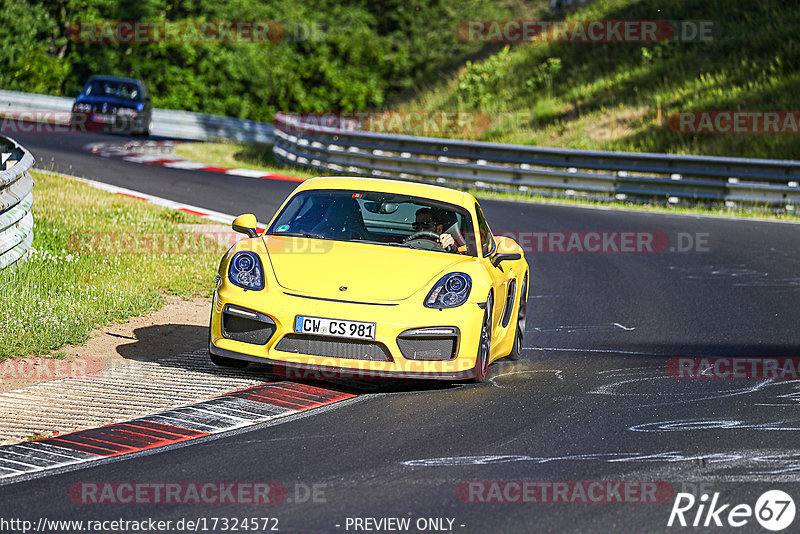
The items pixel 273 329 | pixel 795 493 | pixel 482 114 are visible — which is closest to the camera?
pixel 795 493

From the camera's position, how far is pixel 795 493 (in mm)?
5035

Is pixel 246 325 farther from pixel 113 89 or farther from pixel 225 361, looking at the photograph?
pixel 113 89

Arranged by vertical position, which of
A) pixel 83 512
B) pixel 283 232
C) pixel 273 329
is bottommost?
pixel 83 512

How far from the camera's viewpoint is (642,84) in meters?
32.9

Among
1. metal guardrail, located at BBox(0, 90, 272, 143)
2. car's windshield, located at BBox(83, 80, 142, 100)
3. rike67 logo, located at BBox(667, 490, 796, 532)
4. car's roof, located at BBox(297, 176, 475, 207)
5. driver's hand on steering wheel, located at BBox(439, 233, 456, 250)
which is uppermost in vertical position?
car's windshield, located at BBox(83, 80, 142, 100)

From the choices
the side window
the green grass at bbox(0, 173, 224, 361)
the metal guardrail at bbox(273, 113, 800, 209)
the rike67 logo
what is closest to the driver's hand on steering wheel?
the side window

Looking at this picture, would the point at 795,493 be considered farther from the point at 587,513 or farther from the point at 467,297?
the point at 467,297

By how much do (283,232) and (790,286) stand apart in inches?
255

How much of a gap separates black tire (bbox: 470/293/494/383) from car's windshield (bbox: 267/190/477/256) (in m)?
0.69

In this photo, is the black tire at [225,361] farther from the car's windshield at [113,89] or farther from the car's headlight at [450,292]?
the car's windshield at [113,89]

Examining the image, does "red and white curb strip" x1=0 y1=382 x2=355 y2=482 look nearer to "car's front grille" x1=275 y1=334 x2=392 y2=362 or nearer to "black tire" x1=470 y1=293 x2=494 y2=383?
"car's front grille" x1=275 y1=334 x2=392 y2=362

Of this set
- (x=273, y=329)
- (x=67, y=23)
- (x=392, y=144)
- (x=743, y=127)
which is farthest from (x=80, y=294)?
(x=67, y=23)

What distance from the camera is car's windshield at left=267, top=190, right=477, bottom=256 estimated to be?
26.9ft

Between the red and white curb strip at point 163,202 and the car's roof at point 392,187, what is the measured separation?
636cm
